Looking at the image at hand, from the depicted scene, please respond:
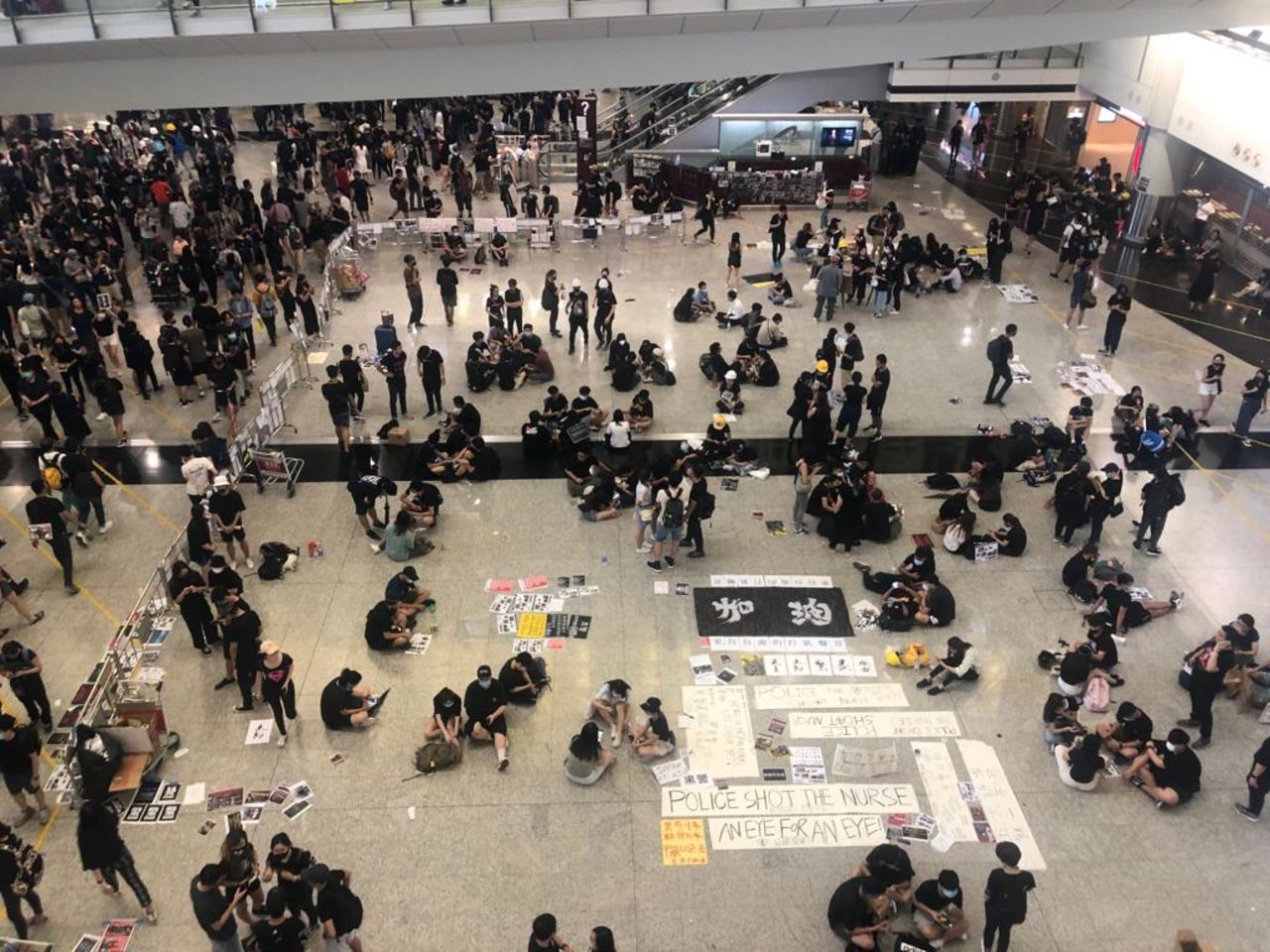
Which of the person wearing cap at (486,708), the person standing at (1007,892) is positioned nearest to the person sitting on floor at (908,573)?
the person standing at (1007,892)

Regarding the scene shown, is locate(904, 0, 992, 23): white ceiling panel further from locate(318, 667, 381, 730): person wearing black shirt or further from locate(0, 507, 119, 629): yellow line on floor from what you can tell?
locate(0, 507, 119, 629): yellow line on floor

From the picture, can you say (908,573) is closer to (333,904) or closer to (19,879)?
(333,904)

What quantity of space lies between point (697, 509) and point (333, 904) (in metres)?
7.16

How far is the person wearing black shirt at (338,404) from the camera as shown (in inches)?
620

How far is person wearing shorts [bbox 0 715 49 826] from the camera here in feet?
31.3

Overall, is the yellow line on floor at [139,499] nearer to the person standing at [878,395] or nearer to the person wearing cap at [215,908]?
the person wearing cap at [215,908]

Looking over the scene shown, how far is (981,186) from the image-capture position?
31.4 meters

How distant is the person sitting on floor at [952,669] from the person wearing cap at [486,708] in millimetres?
Answer: 5072

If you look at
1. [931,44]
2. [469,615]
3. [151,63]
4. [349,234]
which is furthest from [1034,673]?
[349,234]

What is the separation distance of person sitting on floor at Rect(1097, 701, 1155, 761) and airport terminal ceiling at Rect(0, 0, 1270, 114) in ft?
37.2

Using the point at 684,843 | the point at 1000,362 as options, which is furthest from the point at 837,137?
the point at 684,843

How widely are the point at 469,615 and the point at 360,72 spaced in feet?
31.5

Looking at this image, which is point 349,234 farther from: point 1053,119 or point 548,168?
point 1053,119

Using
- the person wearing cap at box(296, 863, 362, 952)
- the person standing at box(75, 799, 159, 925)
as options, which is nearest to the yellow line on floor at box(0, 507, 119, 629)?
the person standing at box(75, 799, 159, 925)
